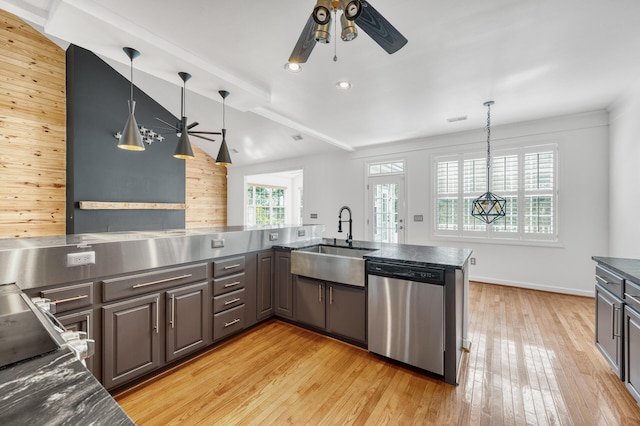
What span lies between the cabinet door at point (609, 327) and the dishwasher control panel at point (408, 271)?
118 cm

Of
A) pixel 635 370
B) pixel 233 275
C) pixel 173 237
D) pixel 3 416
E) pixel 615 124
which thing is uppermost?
pixel 615 124

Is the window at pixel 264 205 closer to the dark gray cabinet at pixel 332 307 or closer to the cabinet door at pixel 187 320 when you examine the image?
the dark gray cabinet at pixel 332 307

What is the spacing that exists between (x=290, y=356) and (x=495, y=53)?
3338mm

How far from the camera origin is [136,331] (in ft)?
6.40

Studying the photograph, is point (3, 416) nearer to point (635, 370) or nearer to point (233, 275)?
point (233, 275)

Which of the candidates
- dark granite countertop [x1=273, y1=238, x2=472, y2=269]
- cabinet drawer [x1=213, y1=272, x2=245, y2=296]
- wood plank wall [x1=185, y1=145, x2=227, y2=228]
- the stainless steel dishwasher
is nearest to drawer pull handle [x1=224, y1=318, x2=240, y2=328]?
cabinet drawer [x1=213, y1=272, x2=245, y2=296]

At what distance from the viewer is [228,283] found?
2574 mm

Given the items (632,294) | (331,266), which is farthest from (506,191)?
(331,266)

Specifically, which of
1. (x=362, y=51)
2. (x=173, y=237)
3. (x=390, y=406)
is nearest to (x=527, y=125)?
(x=362, y=51)

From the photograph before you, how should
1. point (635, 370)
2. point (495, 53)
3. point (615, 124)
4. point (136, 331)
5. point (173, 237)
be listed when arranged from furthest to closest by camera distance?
1. point (615, 124)
2. point (495, 53)
3. point (173, 237)
4. point (136, 331)
5. point (635, 370)

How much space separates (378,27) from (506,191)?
13.6ft

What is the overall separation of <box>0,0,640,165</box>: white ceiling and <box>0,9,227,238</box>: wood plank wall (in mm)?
2103

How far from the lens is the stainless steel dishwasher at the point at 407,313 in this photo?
205cm

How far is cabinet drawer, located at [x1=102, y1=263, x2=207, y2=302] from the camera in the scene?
183cm
